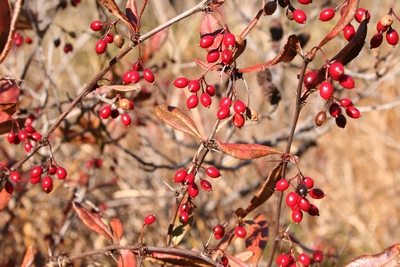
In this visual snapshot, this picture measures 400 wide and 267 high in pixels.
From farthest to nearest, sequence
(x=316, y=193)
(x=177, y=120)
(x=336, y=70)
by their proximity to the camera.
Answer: (x=177, y=120)
(x=316, y=193)
(x=336, y=70)

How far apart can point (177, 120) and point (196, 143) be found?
2139 mm

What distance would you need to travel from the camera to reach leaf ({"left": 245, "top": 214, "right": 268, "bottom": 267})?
1.58 meters

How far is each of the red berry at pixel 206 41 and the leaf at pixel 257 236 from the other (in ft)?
2.17

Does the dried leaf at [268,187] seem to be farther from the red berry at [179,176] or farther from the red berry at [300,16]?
the red berry at [300,16]

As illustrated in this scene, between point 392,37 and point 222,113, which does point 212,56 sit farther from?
point 392,37

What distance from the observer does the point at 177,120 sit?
1.32m

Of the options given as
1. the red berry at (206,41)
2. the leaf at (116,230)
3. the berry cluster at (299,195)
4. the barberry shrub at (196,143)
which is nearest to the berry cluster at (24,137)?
the barberry shrub at (196,143)

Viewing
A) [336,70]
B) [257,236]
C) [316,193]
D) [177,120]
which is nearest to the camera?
[336,70]

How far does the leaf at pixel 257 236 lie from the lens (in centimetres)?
158

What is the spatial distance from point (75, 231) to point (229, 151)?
2.51 m

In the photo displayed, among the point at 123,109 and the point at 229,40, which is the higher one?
the point at 229,40

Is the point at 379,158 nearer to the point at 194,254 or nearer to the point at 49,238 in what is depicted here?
the point at 49,238

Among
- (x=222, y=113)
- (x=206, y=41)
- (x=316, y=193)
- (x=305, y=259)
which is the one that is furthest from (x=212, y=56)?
(x=305, y=259)

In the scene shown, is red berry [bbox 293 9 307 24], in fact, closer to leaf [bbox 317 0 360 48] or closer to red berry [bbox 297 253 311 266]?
leaf [bbox 317 0 360 48]
